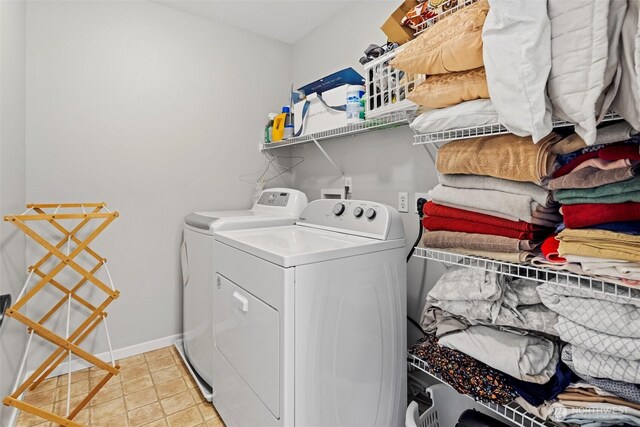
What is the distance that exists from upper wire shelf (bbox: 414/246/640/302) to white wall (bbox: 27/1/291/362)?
1858 millimetres

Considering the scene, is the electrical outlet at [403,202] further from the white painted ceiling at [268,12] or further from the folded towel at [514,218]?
the white painted ceiling at [268,12]

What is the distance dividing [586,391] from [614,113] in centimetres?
76

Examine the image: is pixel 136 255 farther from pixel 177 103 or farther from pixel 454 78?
pixel 454 78

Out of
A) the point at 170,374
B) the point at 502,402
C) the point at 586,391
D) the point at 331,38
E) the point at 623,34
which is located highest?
the point at 331,38

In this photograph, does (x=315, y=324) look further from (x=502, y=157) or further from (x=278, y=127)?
(x=278, y=127)

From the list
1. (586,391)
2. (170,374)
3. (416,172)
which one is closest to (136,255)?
(170,374)

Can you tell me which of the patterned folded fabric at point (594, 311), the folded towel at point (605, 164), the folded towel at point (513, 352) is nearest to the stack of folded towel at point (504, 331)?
the folded towel at point (513, 352)

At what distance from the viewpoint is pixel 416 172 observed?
5.74ft

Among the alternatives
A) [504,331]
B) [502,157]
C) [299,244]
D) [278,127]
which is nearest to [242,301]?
[299,244]

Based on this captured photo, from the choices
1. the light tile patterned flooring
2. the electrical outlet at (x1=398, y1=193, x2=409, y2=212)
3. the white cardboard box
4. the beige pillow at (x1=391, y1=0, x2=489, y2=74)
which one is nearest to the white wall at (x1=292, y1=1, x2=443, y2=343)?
the electrical outlet at (x1=398, y1=193, x2=409, y2=212)

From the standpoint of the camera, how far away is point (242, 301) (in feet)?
4.39

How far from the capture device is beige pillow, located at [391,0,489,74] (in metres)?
0.88

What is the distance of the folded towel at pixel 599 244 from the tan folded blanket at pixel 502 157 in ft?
0.59

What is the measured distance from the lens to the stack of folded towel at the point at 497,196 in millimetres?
916
